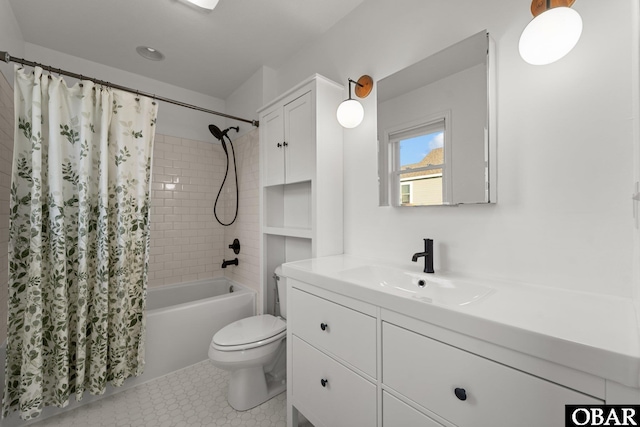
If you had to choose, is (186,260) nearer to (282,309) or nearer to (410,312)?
(282,309)

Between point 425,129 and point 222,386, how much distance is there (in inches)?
83.6

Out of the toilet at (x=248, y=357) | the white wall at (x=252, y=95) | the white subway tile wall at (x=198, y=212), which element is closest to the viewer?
the toilet at (x=248, y=357)

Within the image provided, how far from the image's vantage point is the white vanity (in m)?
0.59

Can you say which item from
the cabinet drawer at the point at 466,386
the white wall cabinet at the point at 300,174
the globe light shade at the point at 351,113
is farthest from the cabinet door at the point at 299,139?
the cabinet drawer at the point at 466,386

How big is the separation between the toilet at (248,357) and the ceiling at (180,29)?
2135 millimetres

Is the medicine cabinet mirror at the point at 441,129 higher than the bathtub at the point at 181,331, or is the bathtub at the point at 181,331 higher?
the medicine cabinet mirror at the point at 441,129

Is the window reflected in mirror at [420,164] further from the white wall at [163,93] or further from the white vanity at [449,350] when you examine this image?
the white wall at [163,93]

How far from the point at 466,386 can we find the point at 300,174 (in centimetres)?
139

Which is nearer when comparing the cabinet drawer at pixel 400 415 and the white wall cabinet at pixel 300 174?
the cabinet drawer at pixel 400 415

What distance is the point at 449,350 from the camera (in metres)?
0.79

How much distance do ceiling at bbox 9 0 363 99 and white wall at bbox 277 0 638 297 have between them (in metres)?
0.73

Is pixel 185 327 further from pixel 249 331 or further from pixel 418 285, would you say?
pixel 418 285

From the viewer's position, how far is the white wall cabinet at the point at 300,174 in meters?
1.67

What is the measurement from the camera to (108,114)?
174 centimetres
